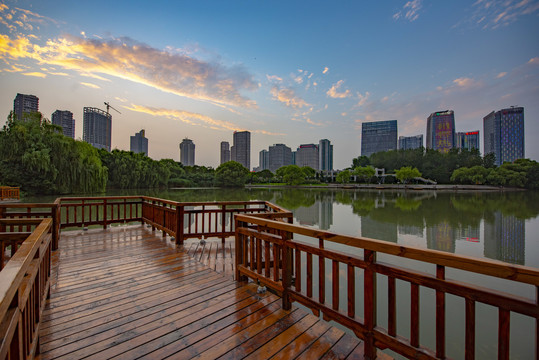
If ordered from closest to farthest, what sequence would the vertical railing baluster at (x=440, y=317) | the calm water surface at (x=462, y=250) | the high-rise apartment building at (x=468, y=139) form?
the vertical railing baluster at (x=440, y=317) → the calm water surface at (x=462, y=250) → the high-rise apartment building at (x=468, y=139)

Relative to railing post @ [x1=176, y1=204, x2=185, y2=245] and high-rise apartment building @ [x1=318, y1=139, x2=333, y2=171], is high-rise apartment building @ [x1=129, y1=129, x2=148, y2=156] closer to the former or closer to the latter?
high-rise apartment building @ [x1=318, y1=139, x2=333, y2=171]

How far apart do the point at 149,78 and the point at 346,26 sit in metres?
14.5

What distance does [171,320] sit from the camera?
Result: 232 cm

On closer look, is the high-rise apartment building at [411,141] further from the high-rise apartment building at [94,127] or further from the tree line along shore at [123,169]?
the high-rise apartment building at [94,127]

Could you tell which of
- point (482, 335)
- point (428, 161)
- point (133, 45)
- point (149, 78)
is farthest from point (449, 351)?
point (428, 161)

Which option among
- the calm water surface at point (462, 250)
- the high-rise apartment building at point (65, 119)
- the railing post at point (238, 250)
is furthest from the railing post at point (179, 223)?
the high-rise apartment building at point (65, 119)

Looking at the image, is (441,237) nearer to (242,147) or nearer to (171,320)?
(171,320)

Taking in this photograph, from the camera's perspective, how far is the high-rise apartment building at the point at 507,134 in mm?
100000

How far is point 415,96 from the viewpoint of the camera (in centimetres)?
3872

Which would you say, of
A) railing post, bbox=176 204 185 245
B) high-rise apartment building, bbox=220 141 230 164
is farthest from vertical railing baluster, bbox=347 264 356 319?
high-rise apartment building, bbox=220 141 230 164

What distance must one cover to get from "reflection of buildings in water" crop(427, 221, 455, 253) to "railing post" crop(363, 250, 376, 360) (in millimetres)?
8237

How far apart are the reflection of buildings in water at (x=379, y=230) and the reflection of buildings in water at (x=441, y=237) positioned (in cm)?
129

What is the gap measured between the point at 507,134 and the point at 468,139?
142 feet

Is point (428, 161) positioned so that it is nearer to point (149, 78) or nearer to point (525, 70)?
point (525, 70)
